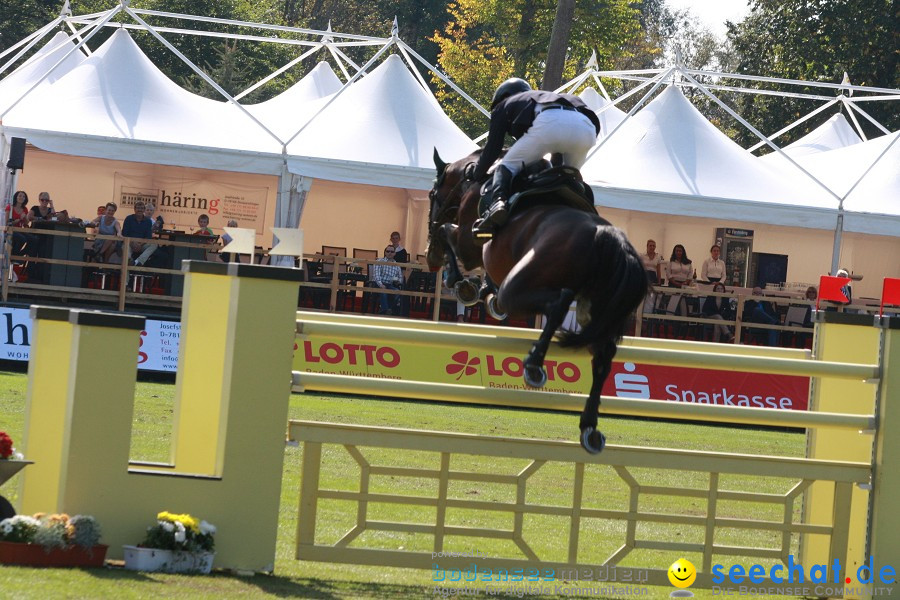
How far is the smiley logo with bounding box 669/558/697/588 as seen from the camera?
611 centimetres

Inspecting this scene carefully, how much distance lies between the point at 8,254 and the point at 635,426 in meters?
8.90

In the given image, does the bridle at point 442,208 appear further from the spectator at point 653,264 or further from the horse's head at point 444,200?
the spectator at point 653,264

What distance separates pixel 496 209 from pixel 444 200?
1477mm

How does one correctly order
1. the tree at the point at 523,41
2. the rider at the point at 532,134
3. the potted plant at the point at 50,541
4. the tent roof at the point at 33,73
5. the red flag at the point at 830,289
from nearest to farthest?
the potted plant at the point at 50,541
the rider at the point at 532,134
the red flag at the point at 830,289
the tent roof at the point at 33,73
the tree at the point at 523,41

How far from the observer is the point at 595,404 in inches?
239

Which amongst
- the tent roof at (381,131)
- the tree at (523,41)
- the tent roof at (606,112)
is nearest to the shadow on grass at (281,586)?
the tent roof at (381,131)

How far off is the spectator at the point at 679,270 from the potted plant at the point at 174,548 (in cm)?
1438

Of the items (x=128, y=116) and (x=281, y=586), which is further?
(x=128, y=116)

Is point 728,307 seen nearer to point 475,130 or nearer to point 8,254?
point 8,254

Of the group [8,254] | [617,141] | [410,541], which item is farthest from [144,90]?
[410,541]

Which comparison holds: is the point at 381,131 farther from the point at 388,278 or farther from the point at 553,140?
the point at 553,140

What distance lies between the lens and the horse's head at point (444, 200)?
8.17 meters

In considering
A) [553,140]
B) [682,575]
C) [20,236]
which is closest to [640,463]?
[682,575]

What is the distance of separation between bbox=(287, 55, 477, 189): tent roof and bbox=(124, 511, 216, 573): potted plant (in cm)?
1341
